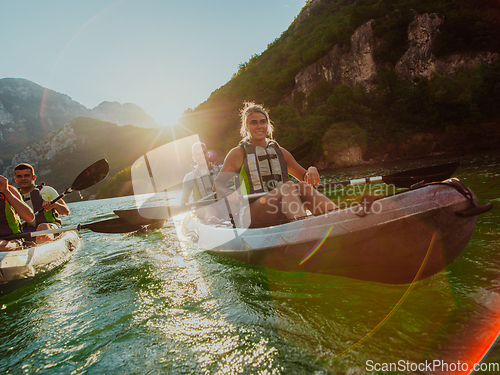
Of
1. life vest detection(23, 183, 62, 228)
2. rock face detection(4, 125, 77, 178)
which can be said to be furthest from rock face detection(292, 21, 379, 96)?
rock face detection(4, 125, 77, 178)

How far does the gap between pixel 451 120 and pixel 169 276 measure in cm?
3787

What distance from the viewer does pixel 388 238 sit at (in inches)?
80.6

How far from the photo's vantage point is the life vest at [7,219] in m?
3.87

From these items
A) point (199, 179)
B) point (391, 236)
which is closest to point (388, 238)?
point (391, 236)

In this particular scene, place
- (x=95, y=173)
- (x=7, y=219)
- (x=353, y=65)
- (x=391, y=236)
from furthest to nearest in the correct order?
(x=353, y=65), (x=95, y=173), (x=7, y=219), (x=391, y=236)

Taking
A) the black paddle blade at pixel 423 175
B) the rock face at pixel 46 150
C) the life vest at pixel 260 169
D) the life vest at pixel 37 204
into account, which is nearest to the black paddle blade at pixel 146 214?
the life vest at pixel 37 204

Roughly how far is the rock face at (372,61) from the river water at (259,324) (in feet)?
134

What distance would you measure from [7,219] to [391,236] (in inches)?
207

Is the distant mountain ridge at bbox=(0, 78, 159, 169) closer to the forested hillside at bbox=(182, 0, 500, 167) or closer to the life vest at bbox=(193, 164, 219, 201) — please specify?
the forested hillside at bbox=(182, 0, 500, 167)

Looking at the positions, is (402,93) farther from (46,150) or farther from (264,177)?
(46,150)

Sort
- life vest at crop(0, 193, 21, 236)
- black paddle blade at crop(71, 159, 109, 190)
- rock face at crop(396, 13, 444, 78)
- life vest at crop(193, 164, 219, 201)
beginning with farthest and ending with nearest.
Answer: rock face at crop(396, 13, 444, 78), life vest at crop(193, 164, 219, 201), black paddle blade at crop(71, 159, 109, 190), life vest at crop(0, 193, 21, 236)

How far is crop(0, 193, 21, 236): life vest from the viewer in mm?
3869

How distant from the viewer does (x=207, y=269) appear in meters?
3.75

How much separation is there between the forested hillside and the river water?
1312 inches
